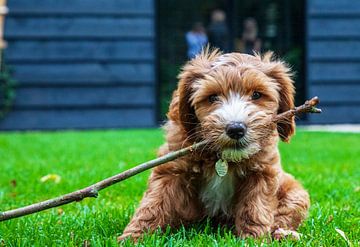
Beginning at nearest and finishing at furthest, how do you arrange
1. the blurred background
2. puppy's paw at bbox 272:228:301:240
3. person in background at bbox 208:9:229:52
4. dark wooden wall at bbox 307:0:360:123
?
1. puppy's paw at bbox 272:228:301:240
2. the blurred background
3. person in background at bbox 208:9:229:52
4. dark wooden wall at bbox 307:0:360:123

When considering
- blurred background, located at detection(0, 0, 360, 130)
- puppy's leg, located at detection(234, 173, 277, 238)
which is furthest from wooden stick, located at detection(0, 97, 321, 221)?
blurred background, located at detection(0, 0, 360, 130)

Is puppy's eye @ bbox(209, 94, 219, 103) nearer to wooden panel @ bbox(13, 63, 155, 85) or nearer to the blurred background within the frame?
the blurred background

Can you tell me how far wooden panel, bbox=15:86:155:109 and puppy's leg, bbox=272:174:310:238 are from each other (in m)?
11.9

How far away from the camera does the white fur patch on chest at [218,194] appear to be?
11.6ft

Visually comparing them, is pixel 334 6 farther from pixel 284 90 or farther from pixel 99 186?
pixel 99 186

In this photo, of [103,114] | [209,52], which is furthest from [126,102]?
→ [209,52]

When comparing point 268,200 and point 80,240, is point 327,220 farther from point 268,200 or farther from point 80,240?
point 80,240

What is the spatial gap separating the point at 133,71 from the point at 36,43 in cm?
241

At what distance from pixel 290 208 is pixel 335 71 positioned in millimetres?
13368

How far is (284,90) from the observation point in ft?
11.9

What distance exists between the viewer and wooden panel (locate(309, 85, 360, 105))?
1628cm

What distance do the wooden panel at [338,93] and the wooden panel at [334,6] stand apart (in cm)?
190

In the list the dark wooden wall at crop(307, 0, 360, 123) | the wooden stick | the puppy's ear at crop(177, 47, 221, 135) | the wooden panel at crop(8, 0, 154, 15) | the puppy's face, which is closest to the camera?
the wooden stick

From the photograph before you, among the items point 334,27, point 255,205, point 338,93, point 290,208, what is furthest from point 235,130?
point 334,27
